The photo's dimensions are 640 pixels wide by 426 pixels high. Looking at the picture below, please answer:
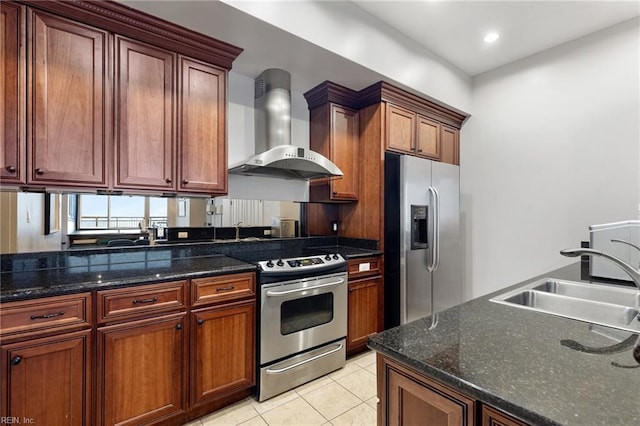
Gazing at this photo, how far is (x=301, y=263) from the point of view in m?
2.27

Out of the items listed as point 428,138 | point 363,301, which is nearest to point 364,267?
point 363,301

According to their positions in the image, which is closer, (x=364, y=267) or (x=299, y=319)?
(x=299, y=319)

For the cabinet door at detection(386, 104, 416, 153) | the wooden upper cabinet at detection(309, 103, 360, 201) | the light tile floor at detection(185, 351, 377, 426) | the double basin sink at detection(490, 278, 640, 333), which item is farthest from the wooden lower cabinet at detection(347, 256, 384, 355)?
the double basin sink at detection(490, 278, 640, 333)

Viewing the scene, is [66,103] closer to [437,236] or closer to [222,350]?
[222,350]

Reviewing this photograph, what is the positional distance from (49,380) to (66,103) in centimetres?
151

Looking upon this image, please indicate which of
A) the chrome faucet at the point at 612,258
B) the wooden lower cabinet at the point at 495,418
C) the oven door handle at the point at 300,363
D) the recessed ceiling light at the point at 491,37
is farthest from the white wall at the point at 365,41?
the oven door handle at the point at 300,363

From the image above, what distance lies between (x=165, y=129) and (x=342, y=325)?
6.65 ft

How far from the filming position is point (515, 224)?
3238 millimetres

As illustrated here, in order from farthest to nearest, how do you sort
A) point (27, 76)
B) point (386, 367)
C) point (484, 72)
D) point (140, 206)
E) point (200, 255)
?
1. point (484, 72)
2. point (200, 255)
3. point (140, 206)
4. point (27, 76)
5. point (386, 367)

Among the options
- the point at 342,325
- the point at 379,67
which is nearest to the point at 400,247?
the point at 342,325

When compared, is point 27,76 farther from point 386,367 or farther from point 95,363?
point 386,367

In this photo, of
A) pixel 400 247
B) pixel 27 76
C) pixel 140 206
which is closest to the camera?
pixel 27 76

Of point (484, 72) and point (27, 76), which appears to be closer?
point (27, 76)

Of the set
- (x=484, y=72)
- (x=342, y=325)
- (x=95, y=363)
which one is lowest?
(x=342, y=325)
